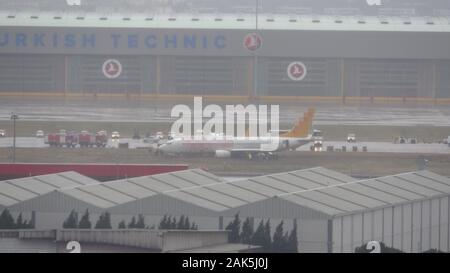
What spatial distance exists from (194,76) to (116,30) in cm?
414

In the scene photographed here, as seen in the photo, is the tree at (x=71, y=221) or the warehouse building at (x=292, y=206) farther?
the warehouse building at (x=292, y=206)

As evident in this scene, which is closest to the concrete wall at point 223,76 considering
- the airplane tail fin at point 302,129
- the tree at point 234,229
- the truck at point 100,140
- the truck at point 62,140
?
the truck at point 100,140

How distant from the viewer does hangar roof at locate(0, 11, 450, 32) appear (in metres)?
51.4

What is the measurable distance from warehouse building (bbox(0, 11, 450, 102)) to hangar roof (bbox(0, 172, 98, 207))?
2712 cm

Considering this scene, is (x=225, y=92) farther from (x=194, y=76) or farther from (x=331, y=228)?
(x=331, y=228)

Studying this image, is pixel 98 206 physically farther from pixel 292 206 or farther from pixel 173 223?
pixel 292 206

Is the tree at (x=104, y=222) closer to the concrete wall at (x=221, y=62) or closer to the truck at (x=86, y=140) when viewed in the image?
the truck at (x=86, y=140)

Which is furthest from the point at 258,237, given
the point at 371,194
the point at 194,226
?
the point at 371,194

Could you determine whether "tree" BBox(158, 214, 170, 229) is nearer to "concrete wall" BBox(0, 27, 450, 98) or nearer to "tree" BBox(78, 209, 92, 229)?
"tree" BBox(78, 209, 92, 229)

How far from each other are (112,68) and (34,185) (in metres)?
30.4

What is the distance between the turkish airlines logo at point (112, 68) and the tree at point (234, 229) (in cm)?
3394

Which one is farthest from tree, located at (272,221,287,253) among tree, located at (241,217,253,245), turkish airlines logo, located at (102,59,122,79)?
turkish airlines logo, located at (102,59,122,79)

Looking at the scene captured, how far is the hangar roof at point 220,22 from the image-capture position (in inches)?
2024

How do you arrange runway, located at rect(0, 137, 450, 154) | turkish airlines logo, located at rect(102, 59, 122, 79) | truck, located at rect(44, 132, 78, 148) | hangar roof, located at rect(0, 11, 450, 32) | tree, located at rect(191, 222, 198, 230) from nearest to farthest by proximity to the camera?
tree, located at rect(191, 222, 198, 230) → truck, located at rect(44, 132, 78, 148) → runway, located at rect(0, 137, 450, 154) → turkish airlines logo, located at rect(102, 59, 122, 79) → hangar roof, located at rect(0, 11, 450, 32)
